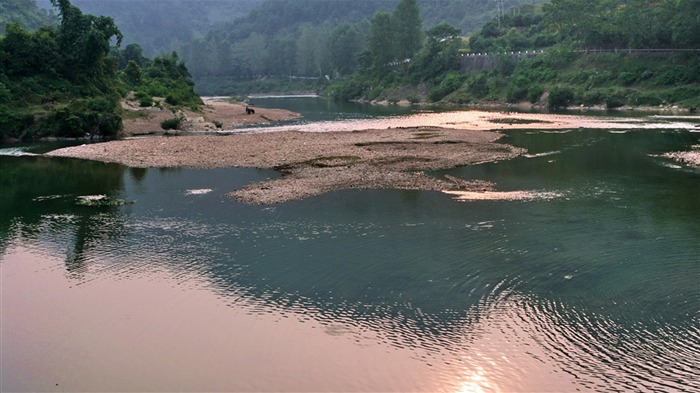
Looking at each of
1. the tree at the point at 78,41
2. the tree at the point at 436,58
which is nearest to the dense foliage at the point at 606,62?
the tree at the point at 436,58

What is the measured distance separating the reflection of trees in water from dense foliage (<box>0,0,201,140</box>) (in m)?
14.6

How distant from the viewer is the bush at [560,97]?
A: 114250 millimetres

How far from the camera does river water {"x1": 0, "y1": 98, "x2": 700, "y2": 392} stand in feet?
65.5

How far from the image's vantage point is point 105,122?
76.5 metres

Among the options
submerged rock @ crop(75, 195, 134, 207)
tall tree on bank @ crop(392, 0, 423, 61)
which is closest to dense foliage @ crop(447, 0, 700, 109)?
tall tree on bank @ crop(392, 0, 423, 61)

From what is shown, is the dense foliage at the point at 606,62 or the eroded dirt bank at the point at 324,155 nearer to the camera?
the eroded dirt bank at the point at 324,155

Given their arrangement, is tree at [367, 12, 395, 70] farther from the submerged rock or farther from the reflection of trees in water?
the submerged rock

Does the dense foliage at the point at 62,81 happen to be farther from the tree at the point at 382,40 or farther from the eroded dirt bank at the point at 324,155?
the tree at the point at 382,40

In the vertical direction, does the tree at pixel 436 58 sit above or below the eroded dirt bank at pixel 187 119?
above

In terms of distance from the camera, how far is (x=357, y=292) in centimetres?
2591

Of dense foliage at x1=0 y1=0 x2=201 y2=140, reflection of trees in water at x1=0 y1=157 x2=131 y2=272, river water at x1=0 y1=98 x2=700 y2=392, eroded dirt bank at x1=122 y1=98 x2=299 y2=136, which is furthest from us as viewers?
eroded dirt bank at x1=122 y1=98 x2=299 y2=136

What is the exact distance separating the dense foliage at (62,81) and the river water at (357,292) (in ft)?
112

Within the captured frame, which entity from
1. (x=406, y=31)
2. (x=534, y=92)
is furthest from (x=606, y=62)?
(x=406, y=31)

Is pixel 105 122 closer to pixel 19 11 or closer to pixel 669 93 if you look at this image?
pixel 669 93
